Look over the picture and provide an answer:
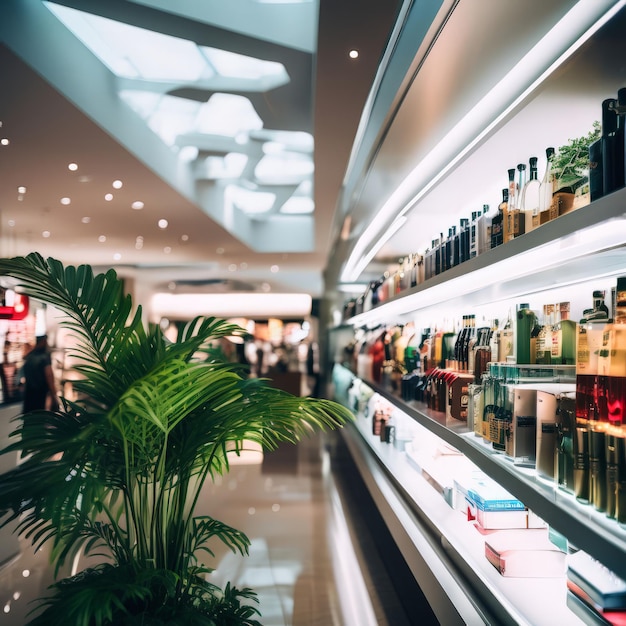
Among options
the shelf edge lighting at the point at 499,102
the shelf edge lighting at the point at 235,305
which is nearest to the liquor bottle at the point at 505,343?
the shelf edge lighting at the point at 499,102

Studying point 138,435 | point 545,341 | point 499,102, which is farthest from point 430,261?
point 138,435

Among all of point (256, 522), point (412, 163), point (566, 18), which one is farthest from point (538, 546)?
point (256, 522)

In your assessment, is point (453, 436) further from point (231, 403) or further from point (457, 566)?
point (231, 403)

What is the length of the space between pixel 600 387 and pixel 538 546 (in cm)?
82

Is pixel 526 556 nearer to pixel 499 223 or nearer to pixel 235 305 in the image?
pixel 499 223

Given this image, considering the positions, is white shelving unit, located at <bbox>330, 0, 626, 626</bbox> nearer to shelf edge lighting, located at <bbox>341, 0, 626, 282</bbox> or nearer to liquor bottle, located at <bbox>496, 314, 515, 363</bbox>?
shelf edge lighting, located at <bbox>341, 0, 626, 282</bbox>

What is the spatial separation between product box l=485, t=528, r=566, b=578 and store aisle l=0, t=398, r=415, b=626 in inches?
40.6

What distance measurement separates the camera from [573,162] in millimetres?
1712

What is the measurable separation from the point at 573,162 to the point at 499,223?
293 millimetres

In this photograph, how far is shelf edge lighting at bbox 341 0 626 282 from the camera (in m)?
1.59

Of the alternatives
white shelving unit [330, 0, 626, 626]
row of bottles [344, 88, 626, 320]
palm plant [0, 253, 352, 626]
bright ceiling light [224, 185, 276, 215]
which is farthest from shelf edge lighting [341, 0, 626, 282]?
bright ceiling light [224, 185, 276, 215]

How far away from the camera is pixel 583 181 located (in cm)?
148

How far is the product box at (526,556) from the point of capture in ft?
5.71

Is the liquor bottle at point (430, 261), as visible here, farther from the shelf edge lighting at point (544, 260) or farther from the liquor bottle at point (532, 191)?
the liquor bottle at point (532, 191)
